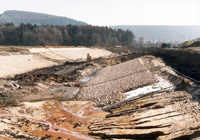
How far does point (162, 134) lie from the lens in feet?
37.5

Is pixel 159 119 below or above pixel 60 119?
above

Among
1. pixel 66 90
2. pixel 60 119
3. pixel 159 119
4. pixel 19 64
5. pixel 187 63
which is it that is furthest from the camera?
pixel 19 64

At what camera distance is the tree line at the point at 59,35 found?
8525 cm

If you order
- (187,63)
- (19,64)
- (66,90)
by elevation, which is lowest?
(66,90)

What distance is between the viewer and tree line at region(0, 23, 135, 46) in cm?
8525

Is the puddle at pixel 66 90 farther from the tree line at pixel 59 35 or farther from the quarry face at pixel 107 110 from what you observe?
the tree line at pixel 59 35

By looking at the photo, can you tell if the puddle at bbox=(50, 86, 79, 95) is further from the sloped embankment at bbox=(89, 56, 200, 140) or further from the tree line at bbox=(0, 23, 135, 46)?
the tree line at bbox=(0, 23, 135, 46)

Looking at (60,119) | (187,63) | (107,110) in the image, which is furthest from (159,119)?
(187,63)

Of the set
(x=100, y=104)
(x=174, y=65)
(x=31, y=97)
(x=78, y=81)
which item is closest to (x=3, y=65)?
(x=78, y=81)

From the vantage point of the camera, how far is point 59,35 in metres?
93.8

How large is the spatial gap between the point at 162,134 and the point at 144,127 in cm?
132

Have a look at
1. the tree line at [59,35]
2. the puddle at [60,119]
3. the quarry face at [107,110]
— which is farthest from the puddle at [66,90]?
the tree line at [59,35]

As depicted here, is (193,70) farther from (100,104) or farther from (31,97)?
(31,97)

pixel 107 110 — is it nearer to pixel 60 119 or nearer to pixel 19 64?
pixel 60 119
